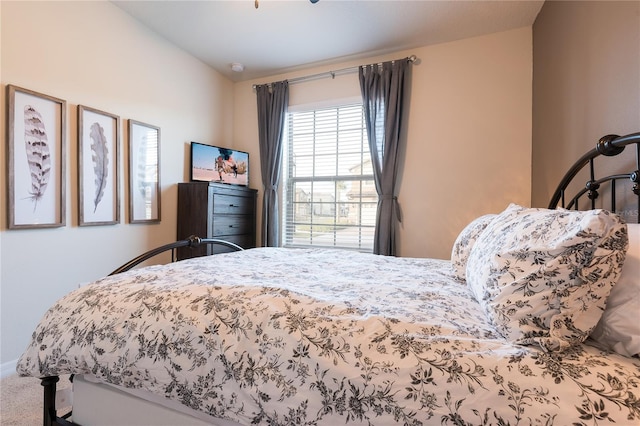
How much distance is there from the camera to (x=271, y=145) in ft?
12.1

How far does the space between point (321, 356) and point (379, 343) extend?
152 millimetres

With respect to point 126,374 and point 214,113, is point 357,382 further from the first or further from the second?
point 214,113

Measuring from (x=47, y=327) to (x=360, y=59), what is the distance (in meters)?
3.37

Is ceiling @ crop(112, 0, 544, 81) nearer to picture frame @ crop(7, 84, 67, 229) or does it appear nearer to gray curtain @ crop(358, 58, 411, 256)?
gray curtain @ crop(358, 58, 411, 256)

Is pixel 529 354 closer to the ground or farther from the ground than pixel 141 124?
closer to the ground

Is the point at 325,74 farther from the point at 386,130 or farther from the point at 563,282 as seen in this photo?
the point at 563,282

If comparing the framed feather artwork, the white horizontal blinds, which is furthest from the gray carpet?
the white horizontal blinds

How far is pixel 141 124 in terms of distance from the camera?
283 centimetres

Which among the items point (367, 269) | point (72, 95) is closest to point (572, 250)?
point (367, 269)

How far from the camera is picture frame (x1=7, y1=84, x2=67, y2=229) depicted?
1.98 m

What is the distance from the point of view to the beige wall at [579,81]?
1351 mm

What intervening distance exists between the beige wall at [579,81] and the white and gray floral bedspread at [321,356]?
1.11m

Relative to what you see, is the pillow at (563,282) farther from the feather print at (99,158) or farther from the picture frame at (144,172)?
the picture frame at (144,172)

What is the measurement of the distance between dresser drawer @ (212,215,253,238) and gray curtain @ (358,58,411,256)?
4.96 ft
